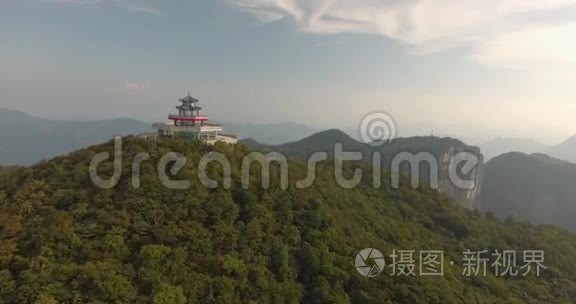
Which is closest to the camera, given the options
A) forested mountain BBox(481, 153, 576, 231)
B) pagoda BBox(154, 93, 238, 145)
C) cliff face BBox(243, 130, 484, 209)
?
pagoda BBox(154, 93, 238, 145)

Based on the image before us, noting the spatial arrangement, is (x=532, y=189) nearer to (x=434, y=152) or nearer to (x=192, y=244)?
(x=434, y=152)

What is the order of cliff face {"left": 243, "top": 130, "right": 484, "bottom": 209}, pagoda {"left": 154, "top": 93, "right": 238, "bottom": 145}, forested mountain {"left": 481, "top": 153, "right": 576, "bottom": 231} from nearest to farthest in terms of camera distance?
pagoda {"left": 154, "top": 93, "right": 238, "bottom": 145} < cliff face {"left": 243, "top": 130, "right": 484, "bottom": 209} < forested mountain {"left": 481, "top": 153, "right": 576, "bottom": 231}

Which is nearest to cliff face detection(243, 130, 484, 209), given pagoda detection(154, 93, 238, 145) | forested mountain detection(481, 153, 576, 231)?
forested mountain detection(481, 153, 576, 231)

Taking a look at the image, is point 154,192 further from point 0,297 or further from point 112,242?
point 0,297

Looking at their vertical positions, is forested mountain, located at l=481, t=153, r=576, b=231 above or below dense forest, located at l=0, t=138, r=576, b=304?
below

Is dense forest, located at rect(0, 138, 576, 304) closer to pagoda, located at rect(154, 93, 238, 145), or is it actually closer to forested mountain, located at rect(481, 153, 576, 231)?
pagoda, located at rect(154, 93, 238, 145)

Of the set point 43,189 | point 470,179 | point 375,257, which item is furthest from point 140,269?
point 470,179

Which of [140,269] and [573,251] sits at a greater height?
[140,269]
